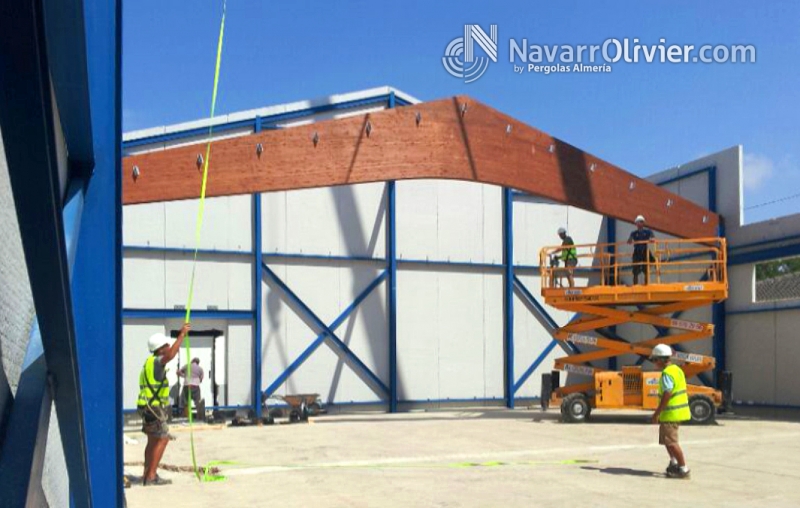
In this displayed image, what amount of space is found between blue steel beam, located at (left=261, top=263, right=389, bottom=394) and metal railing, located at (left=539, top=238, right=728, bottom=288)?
565 cm

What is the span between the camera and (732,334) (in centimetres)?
2267

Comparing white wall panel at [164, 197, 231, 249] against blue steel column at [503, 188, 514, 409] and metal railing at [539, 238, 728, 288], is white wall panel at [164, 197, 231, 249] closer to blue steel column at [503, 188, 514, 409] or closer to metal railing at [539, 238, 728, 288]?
metal railing at [539, 238, 728, 288]

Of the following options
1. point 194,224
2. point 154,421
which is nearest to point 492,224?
point 194,224

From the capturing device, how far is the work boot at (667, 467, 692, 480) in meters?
10.6

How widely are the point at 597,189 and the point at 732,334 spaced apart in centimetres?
1108

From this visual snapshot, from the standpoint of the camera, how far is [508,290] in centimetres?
2552

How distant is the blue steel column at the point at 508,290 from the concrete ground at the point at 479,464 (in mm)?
5646

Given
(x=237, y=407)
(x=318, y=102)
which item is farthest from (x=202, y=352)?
(x=318, y=102)

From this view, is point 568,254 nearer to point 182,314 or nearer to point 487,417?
point 487,417

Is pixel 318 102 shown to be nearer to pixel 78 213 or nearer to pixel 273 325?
pixel 273 325

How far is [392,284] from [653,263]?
26.5ft

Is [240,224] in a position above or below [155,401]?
above

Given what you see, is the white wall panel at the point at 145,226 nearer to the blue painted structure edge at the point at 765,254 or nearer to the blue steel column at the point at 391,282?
the blue steel column at the point at 391,282

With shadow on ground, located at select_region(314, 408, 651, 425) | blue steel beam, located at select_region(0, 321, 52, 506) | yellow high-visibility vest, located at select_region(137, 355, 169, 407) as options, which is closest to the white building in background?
shadow on ground, located at select_region(314, 408, 651, 425)
